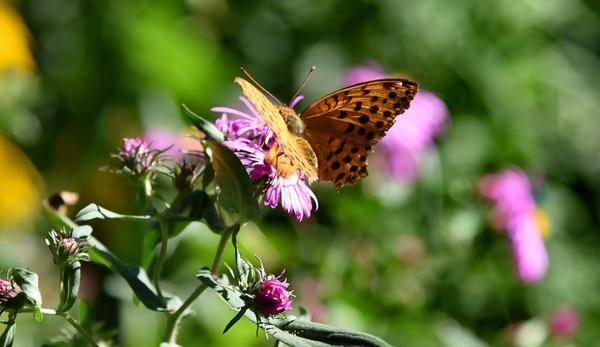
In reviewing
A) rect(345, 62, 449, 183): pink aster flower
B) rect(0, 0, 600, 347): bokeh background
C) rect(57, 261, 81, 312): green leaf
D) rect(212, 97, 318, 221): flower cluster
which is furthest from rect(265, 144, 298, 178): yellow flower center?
rect(345, 62, 449, 183): pink aster flower

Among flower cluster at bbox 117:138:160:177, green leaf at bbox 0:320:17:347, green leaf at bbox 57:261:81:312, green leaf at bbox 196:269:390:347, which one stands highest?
flower cluster at bbox 117:138:160:177

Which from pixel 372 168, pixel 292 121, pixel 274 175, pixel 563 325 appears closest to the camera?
pixel 274 175

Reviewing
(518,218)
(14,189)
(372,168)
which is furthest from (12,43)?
(518,218)

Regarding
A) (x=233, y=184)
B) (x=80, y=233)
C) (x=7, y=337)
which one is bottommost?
(x=7, y=337)

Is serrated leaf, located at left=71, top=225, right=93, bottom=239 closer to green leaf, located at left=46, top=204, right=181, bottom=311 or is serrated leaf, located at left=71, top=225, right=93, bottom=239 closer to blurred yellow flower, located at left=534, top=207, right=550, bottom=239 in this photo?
green leaf, located at left=46, top=204, right=181, bottom=311

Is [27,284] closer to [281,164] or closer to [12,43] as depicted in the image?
[281,164]

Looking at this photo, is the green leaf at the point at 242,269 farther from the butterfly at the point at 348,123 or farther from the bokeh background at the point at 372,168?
the bokeh background at the point at 372,168
